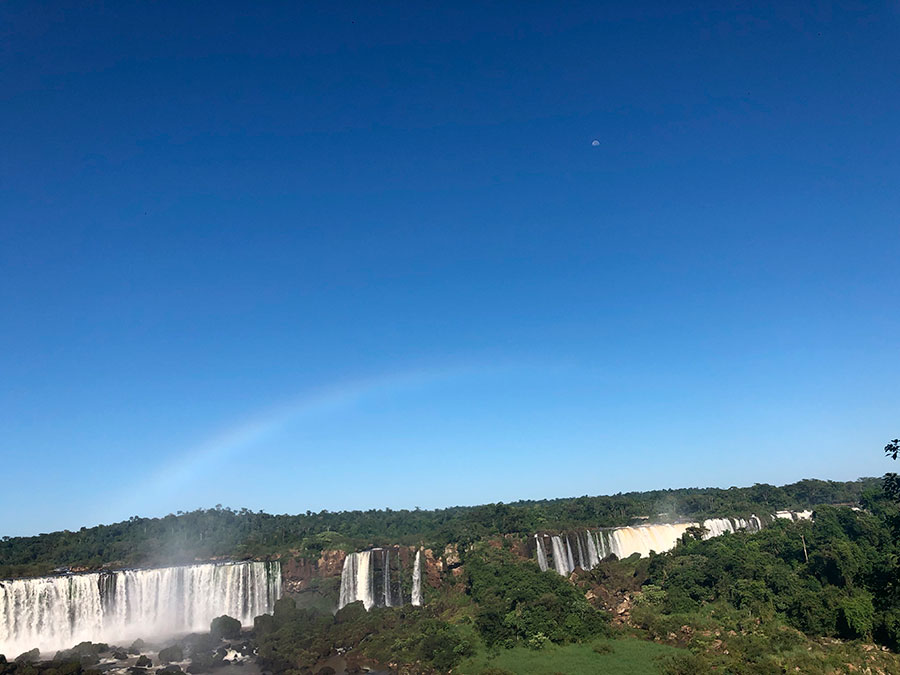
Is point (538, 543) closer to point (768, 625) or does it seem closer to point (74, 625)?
point (768, 625)

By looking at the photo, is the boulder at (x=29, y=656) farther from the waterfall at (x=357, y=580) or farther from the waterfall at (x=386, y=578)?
the waterfall at (x=386, y=578)

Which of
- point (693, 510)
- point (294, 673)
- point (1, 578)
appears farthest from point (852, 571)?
point (1, 578)

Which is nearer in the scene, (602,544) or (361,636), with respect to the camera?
(361,636)

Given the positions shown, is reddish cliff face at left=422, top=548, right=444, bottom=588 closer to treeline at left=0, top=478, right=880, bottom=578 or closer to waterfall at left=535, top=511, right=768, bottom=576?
treeline at left=0, top=478, right=880, bottom=578

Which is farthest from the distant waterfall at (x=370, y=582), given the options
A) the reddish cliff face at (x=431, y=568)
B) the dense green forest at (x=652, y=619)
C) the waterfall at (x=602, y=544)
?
the waterfall at (x=602, y=544)

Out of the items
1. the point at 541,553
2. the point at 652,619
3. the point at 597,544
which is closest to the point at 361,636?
the point at 541,553

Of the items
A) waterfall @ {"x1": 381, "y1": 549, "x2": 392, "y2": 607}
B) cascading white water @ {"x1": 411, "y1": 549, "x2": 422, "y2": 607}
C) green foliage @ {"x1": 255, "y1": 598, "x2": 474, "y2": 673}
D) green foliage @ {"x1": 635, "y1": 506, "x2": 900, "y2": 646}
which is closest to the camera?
green foliage @ {"x1": 635, "y1": 506, "x2": 900, "y2": 646}

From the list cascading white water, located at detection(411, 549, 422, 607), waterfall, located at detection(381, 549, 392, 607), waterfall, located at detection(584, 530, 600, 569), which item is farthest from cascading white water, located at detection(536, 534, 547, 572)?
waterfall, located at detection(381, 549, 392, 607)

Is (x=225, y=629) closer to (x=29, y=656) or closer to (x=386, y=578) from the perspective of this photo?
(x=29, y=656)
